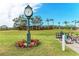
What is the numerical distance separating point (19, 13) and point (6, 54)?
0.62 meters

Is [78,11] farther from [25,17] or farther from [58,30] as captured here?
[25,17]

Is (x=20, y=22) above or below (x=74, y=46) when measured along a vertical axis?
above

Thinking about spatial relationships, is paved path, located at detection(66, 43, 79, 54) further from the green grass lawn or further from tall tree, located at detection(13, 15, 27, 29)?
tall tree, located at detection(13, 15, 27, 29)

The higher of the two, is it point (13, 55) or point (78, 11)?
point (78, 11)

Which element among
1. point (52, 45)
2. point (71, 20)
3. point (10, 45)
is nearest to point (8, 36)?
point (10, 45)

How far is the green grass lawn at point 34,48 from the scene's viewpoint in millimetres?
3242

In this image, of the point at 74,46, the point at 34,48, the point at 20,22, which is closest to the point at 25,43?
the point at 34,48

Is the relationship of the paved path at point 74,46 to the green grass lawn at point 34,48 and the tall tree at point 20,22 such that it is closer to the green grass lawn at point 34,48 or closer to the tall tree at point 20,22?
the green grass lawn at point 34,48

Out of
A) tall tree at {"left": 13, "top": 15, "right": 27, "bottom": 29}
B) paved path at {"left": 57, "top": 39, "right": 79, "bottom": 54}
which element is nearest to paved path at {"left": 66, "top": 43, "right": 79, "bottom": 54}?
paved path at {"left": 57, "top": 39, "right": 79, "bottom": 54}

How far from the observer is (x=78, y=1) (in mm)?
3232

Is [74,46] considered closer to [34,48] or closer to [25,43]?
[34,48]

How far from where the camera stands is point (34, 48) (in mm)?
3283

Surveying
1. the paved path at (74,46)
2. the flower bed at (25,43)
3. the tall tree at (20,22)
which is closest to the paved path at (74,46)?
the paved path at (74,46)

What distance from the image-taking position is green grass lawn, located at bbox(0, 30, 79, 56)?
128 inches
